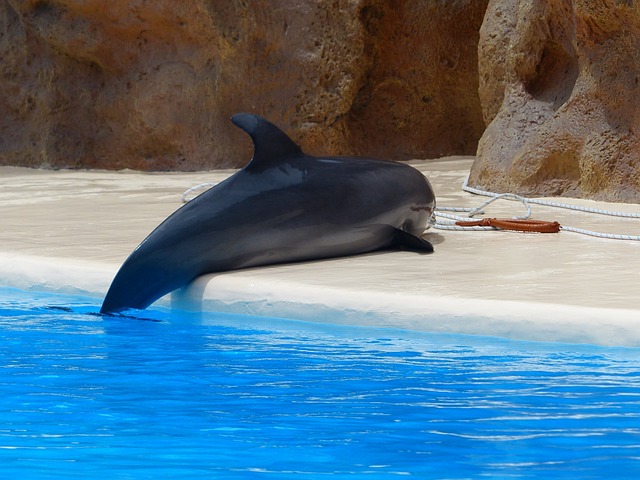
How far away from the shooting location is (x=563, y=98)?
970cm

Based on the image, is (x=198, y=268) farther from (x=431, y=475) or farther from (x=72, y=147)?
(x=72, y=147)

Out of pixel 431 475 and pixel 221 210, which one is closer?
pixel 431 475

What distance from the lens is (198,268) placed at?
17.1ft

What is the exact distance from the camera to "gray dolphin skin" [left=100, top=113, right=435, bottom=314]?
5.12 m

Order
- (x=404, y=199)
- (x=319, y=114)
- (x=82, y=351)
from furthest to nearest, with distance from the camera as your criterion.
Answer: (x=319, y=114) < (x=404, y=199) < (x=82, y=351)

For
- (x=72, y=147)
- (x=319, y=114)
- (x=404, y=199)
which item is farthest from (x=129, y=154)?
(x=404, y=199)

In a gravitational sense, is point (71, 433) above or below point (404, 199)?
below

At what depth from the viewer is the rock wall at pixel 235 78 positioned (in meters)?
13.2

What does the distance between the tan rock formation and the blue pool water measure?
4.84 metres

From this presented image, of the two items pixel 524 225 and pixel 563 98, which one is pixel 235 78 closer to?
pixel 563 98

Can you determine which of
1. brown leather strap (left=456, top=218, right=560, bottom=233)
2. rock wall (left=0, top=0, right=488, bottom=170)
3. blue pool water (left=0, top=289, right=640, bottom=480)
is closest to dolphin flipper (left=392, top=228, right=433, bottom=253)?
brown leather strap (left=456, top=218, right=560, bottom=233)

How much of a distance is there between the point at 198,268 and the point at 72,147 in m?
9.27

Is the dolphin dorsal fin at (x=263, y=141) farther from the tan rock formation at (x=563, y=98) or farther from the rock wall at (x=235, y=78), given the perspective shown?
the rock wall at (x=235, y=78)

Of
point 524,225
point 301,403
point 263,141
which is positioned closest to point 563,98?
point 524,225
